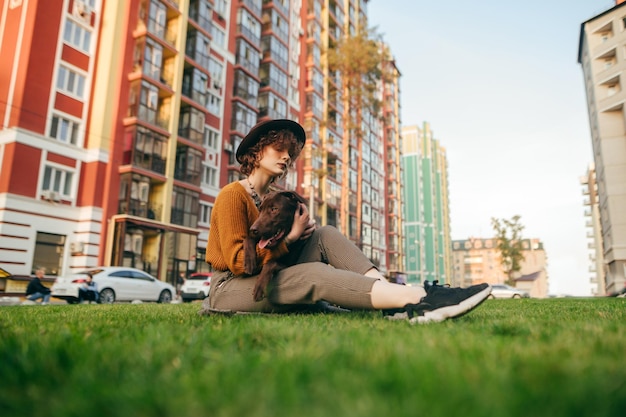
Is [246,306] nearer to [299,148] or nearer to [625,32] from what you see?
[299,148]

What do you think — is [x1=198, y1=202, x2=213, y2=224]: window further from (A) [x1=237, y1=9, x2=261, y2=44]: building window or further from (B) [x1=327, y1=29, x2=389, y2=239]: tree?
(A) [x1=237, y1=9, x2=261, y2=44]: building window

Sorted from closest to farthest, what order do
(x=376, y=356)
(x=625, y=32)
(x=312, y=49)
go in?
(x=376, y=356) < (x=625, y=32) < (x=312, y=49)

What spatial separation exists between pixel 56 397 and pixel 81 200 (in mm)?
23117

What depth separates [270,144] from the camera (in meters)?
4.05

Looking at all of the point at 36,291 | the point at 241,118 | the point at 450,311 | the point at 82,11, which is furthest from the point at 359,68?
the point at 450,311

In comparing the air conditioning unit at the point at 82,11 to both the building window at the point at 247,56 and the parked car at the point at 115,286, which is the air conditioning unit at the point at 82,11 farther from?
the parked car at the point at 115,286

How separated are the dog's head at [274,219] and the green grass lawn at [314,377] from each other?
1.35 metres

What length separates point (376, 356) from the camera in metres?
1.53

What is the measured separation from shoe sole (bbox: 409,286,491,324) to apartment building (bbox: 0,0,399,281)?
20.1 metres

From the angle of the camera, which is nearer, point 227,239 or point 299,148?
point 227,239

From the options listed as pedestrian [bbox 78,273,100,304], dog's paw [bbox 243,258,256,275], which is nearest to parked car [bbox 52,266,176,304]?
pedestrian [bbox 78,273,100,304]

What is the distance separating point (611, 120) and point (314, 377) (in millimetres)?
47450

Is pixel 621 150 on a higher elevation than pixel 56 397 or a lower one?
higher

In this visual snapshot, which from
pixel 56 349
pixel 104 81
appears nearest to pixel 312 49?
pixel 104 81
